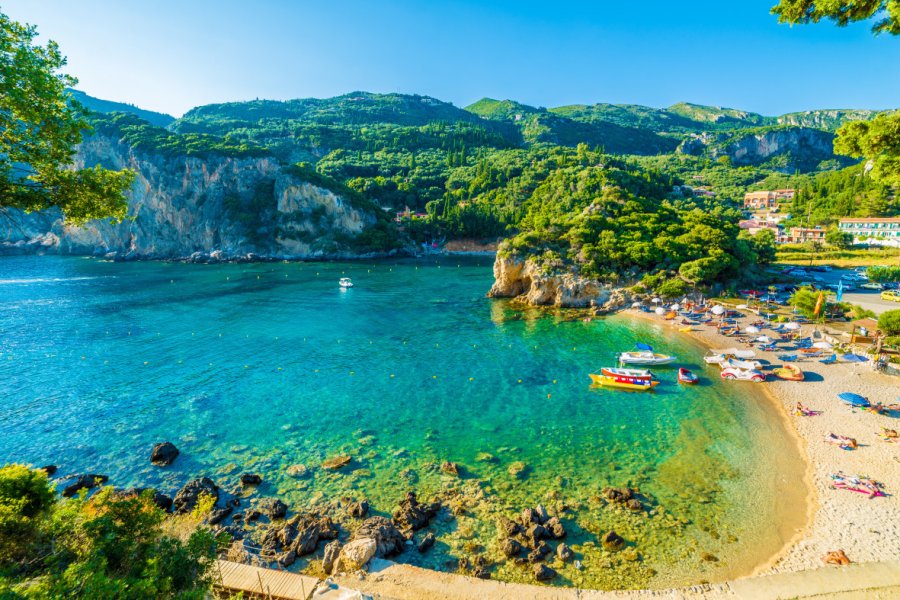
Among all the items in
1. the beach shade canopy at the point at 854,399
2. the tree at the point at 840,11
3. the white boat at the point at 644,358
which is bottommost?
the white boat at the point at 644,358

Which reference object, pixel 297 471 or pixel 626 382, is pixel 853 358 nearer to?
pixel 626 382

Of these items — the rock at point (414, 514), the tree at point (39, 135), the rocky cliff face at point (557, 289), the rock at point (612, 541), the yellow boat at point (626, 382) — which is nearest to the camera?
the tree at point (39, 135)

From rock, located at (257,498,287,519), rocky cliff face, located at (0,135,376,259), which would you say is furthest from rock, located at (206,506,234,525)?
rocky cliff face, located at (0,135,376,259)

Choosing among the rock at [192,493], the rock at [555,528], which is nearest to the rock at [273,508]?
the rock at [192,493]

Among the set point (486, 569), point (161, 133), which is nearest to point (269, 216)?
point (161, 133)

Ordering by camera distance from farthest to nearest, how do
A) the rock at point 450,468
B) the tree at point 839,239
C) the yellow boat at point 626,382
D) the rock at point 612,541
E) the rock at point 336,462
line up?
the tree at point 839,239 → the yellow boat at point 626,382 → the rock at point 336,462 → the rock at point 450,468 → the rock at point 612,541

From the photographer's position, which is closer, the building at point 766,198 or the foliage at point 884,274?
the foliage at point 884,274

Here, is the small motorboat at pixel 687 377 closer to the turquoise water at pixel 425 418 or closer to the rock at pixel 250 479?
the turquoise water at pixel 425 418
